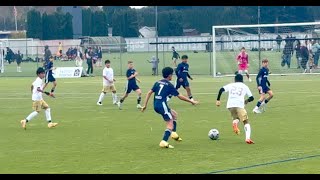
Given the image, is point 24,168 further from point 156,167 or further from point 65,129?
point 65,129

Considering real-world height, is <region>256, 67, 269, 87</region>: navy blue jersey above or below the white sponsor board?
above

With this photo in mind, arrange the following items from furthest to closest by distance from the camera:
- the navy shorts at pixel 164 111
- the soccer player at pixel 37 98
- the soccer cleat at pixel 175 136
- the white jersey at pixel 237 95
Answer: the soccer player at pixel 37 98 < the white jersey at pixel 237 95 < the soccer cleat at pixel 175 136 < the navy shorts at pixel 164 111

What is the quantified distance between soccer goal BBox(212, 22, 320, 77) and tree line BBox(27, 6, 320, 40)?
73.6 feet

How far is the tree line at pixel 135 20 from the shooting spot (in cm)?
8131

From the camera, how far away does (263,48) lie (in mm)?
56781

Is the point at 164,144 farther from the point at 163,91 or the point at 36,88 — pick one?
the point at 36,88

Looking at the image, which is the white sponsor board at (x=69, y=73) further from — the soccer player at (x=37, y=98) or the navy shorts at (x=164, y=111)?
the navy shorts at (x=164, y=111)

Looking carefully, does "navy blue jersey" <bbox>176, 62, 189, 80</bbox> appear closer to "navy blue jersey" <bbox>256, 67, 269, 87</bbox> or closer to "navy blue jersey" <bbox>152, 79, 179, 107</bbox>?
"navy blue jersey" <bbox>256, 67, 269, 87</bbox>

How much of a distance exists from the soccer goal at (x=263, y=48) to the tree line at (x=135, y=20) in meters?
22.4

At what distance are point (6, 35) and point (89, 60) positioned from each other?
4573 cm

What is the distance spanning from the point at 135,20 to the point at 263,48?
33.7m

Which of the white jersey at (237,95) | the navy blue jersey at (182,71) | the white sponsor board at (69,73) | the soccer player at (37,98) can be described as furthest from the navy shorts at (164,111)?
the white sponsor board at (69,73)

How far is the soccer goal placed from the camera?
170 feet

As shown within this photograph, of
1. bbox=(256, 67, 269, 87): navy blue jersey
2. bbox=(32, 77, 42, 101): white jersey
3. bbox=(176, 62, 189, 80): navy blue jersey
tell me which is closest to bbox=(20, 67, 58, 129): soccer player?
bbox=(32, 77, 42, 101): white jersey
